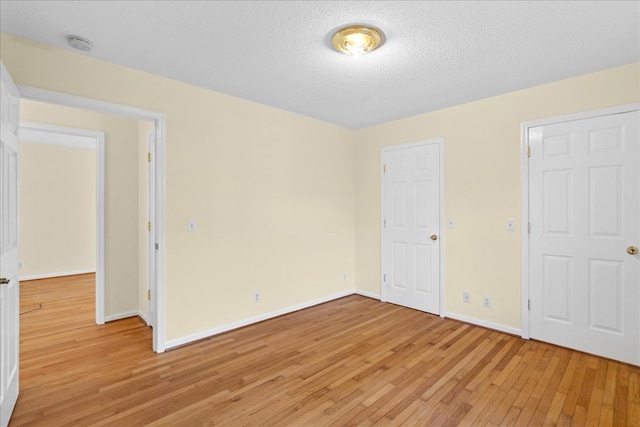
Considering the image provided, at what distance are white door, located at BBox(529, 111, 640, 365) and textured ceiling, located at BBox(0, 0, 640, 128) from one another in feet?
2.00

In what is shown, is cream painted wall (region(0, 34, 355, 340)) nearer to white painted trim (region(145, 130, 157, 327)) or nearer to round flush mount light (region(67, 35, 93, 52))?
round flush mount light (region(67, 35, 93, 52))

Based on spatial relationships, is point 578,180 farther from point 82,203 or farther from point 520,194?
point 82,203

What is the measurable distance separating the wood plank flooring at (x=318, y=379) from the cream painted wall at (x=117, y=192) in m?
0.41

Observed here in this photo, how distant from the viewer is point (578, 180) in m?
2.81

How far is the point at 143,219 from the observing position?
3.77m

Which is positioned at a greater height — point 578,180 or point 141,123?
point 141,123

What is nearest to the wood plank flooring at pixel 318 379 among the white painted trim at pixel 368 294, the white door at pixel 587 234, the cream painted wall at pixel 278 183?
the white door at pixel 587 234

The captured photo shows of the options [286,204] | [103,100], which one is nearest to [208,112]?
[103,100]

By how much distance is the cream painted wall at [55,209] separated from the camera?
18.4 ft

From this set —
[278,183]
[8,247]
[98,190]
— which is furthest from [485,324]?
[98,190]

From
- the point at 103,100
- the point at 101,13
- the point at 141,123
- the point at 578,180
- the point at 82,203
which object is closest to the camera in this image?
the point at 101,13

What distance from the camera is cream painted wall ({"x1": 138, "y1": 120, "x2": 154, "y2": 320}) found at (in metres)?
3.65

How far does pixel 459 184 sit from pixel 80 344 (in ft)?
13.8

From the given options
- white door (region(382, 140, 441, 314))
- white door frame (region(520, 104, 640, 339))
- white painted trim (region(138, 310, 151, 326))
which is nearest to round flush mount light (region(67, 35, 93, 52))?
white painted trim (region(138, 310, 151, 326))
